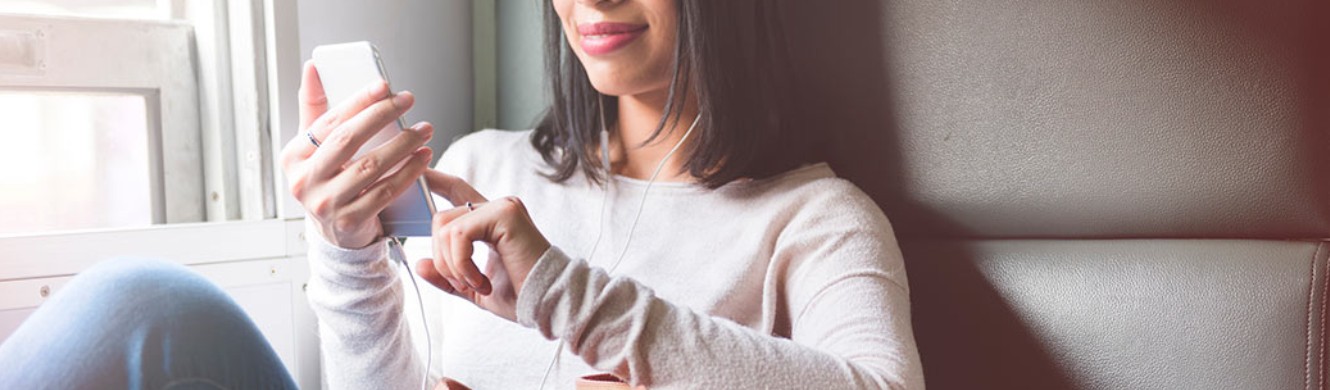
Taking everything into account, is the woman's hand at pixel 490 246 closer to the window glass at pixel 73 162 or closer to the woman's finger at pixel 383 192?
the woman's finger at pixel 383 192

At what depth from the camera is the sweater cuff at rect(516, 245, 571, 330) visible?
2.22ft

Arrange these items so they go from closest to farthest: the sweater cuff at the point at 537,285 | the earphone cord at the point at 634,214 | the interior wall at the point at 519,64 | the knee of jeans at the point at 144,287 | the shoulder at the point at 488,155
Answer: the sweater cuff at the point at 537,285, the knee of jeans at the point at 144,287, the earphone cord at the point at 634,214, the shoulder at the point at 488,155, the interior wall at the point at 519,64

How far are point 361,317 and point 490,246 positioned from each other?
0.23m

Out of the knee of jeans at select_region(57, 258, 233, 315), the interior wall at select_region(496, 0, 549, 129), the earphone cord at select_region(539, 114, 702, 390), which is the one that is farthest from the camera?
the interior wall at select_region(496, 0, 549, 129)

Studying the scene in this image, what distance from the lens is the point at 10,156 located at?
3.57 ft

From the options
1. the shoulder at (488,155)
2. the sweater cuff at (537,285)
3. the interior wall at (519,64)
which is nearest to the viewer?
the sweater cuff at (537,285)

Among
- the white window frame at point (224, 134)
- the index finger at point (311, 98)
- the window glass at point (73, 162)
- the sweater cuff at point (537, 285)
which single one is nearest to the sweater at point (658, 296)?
the sweater cuff at point (537, 285)

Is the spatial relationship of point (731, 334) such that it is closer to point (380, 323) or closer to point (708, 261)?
point (708, 261)

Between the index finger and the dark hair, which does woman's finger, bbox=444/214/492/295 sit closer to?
the index finger

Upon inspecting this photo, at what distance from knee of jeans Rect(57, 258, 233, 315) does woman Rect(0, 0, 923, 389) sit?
0.09 metres

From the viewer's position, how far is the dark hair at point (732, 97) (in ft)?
3.02

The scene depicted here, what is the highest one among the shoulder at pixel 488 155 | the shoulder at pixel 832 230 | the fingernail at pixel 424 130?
the fingernail at pixel 424 130

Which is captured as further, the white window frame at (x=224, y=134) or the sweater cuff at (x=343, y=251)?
the white window frame at (x=224, y=134)

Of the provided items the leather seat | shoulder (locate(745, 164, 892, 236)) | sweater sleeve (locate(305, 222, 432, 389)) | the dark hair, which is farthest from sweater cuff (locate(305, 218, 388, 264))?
the leather seat
